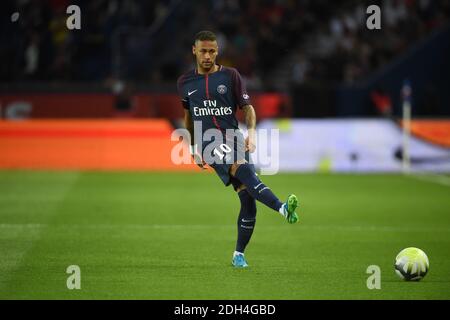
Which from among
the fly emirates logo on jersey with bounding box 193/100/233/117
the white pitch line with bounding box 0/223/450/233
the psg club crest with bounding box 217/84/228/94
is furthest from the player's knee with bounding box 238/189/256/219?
the white pitch line with bounding box 0/223/450/233

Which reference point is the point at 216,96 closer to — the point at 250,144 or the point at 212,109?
the point at 212,109

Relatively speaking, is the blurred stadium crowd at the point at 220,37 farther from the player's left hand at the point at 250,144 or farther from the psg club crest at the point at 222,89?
the player's left hand at the point at 250,144

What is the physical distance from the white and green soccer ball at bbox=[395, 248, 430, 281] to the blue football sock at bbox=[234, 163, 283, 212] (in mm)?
1249

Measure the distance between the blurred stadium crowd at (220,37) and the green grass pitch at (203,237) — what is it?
5.30 m

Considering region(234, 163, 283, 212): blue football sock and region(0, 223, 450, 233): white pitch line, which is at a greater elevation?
region(234, 163, 283, 212): blue football sock

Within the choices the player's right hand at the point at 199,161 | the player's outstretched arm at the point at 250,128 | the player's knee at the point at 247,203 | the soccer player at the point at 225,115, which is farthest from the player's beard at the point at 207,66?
the player's knee at the point at 247,203

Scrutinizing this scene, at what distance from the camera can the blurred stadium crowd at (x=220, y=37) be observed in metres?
24.3

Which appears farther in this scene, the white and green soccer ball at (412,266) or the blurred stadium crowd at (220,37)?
the blurred stadium crowd at (220,37)

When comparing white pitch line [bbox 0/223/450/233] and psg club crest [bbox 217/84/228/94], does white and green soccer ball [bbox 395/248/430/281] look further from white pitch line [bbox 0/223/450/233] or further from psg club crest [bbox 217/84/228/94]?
white pitch line [bbox 0/223/450/233]

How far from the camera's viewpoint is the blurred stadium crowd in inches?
957

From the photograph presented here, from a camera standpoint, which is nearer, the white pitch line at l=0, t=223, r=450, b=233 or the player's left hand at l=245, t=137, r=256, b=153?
the player's left hand at l=245, t=137, r=256, b=153

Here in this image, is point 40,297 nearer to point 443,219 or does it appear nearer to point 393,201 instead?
point 443,219

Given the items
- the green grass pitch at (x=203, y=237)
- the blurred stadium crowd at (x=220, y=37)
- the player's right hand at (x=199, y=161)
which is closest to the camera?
the green grass pitch at (x=203, y=237)

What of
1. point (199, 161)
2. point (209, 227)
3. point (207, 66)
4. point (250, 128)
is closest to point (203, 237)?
point (209, 227)
